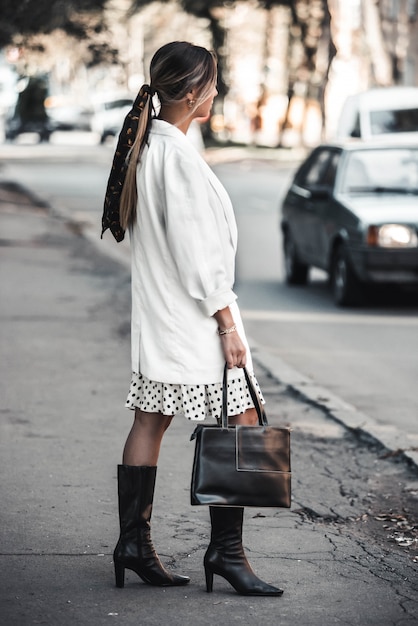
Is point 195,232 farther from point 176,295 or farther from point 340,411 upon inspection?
point 340,411

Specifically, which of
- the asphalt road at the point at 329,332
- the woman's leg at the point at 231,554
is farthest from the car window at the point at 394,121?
the woman's leg at the point at 231,554

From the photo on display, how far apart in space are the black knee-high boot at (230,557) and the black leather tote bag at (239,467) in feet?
0.49

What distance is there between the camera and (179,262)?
13.8 feet

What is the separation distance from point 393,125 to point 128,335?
14.7 metres

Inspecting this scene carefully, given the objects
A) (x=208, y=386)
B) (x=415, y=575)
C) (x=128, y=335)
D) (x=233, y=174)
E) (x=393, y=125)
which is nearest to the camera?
(x=208, y=386)

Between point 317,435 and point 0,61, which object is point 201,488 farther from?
point 0,61

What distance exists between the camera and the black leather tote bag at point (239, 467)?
166 inches

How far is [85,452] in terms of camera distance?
6.46m

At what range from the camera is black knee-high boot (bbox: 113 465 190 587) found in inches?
175

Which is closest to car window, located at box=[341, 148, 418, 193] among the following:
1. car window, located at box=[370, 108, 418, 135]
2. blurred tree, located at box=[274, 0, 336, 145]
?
car window, located at box=[370, 108, 418, 135]

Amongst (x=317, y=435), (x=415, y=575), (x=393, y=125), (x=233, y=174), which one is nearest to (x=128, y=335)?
(x=317, y=435)

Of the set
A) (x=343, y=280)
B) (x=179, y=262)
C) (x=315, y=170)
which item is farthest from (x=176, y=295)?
(x=315, y=170)

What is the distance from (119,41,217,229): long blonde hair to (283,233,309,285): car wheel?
10051 millimetres

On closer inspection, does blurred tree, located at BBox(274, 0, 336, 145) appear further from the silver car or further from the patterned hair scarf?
the patterned hair scarf
